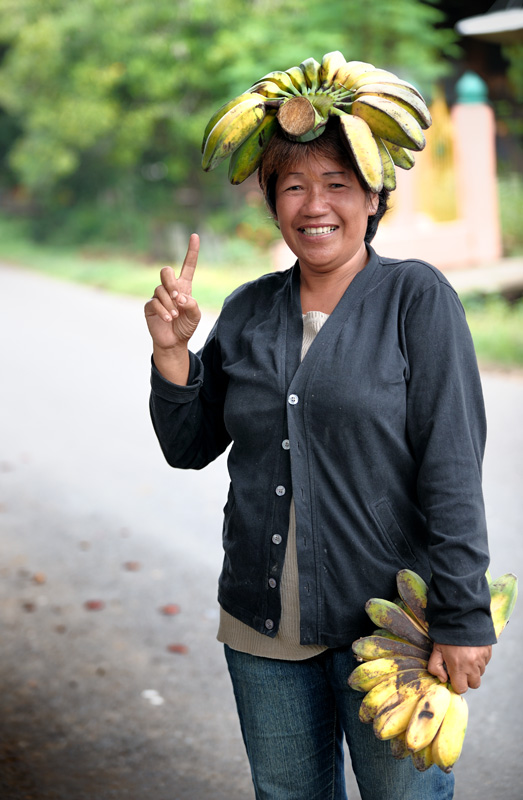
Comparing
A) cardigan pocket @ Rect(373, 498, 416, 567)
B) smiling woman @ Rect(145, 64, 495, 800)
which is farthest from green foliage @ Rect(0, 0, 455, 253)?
cardigan pocket @ Rect(373, 498, 416, 567)

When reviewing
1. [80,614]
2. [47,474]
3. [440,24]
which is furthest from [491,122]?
[80,614]

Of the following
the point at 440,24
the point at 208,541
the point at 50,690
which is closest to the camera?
the point at 50,690

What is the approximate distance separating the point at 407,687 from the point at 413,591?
0.19m

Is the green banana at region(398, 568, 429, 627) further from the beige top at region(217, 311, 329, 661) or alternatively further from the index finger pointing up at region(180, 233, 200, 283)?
the index finger pointing up at region(180, 233, 200, 283)

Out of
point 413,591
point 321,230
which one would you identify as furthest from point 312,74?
point 413,591

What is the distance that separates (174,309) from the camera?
2.11 m

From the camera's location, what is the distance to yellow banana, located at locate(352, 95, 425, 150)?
1.92m

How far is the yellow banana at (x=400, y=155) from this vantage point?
206cm

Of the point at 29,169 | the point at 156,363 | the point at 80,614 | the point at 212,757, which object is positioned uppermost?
the point at 29,169

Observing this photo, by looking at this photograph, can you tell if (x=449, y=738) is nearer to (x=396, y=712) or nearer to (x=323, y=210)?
(x=396, y=712)

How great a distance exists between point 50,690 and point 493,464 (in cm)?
400

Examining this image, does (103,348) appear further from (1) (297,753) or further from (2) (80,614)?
(1) (297,753)

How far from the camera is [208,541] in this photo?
5.82m

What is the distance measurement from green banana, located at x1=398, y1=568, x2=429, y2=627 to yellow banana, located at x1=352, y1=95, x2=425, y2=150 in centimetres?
88
